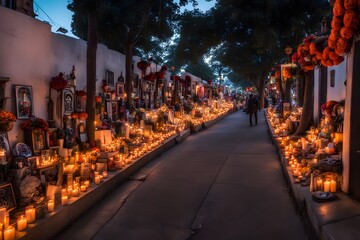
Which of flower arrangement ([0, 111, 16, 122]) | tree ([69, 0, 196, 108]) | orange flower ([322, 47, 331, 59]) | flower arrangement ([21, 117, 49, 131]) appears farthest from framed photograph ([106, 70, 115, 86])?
orange flower ([322, 47, 331, 59])

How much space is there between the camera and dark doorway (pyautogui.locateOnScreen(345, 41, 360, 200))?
5100 millimetres

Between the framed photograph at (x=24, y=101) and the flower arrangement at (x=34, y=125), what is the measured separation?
0.18 m

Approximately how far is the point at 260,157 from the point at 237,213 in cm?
474

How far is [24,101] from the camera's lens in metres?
7.23

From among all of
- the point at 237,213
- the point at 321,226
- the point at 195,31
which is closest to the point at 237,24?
the point at 195,31

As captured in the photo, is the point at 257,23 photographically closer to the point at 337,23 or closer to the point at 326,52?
the point at 326,52

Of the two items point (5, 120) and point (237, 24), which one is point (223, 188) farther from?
point (237, 24)

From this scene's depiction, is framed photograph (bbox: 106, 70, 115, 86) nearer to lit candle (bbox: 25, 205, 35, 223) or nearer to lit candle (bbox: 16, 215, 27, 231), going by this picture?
lit candle (bbox: 25, 205, 35, 223)

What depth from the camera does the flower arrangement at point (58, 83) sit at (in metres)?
8.23

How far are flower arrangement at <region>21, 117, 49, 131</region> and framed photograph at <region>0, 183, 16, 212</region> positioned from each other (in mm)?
1919

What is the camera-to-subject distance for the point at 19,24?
7062 mm

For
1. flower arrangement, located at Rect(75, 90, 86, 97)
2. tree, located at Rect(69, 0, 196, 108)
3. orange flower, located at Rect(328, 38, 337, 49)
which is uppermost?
tree, located at Rect(69, 0, 196, 108)

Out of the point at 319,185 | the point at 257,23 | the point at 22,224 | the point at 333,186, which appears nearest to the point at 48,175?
the point at 22,224

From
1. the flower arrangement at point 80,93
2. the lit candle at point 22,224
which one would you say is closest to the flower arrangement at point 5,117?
the lit candle at point 22,224
